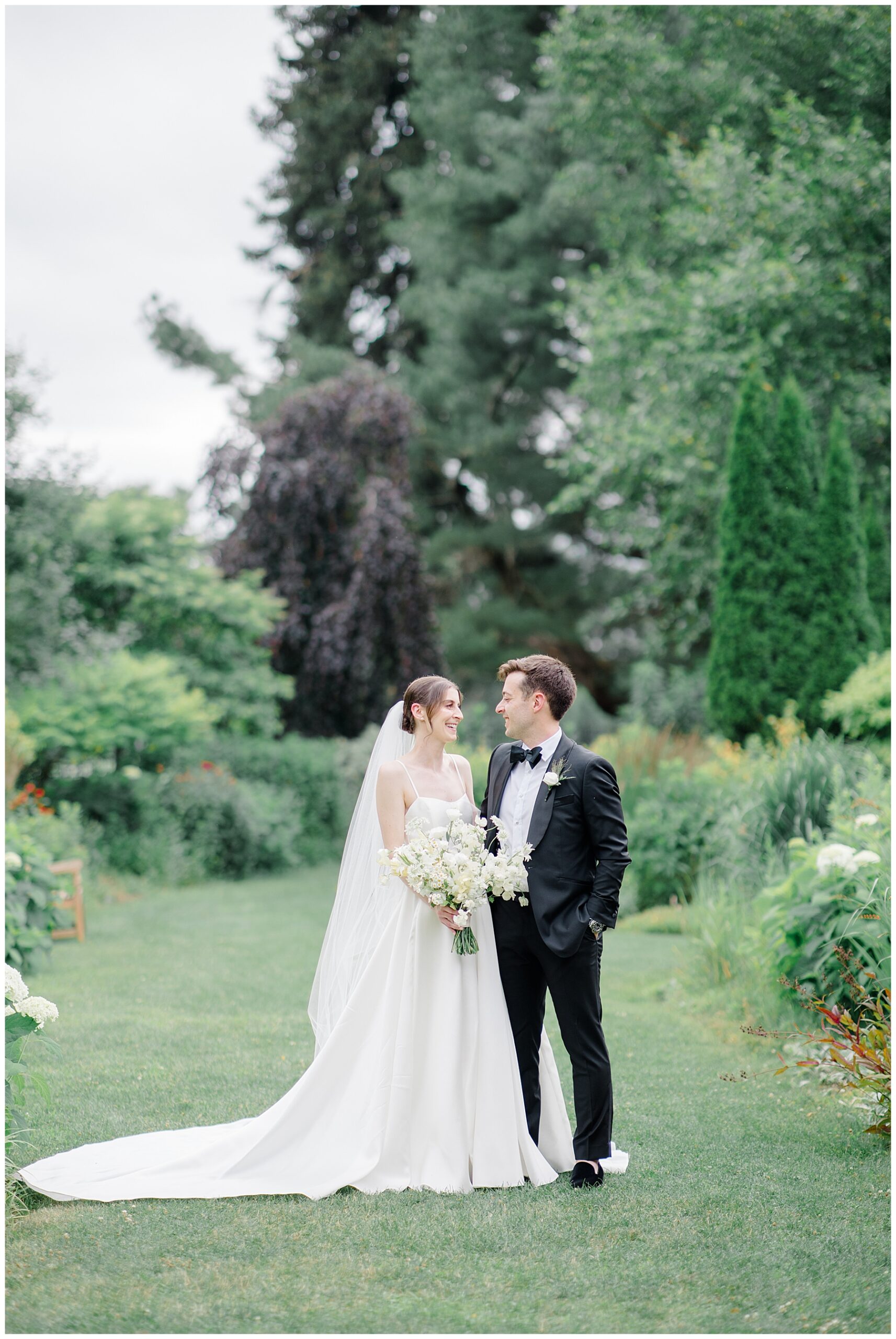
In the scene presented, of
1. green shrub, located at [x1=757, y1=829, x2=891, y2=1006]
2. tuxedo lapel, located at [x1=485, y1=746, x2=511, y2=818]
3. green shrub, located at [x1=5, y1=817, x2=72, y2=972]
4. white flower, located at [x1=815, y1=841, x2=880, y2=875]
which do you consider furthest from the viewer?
green shrub, located at [x1=5, y1=817, x2=72, y2=972]

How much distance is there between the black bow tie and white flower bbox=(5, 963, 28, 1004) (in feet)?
6.27

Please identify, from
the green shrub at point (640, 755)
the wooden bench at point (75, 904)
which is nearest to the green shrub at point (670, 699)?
the green shrub at point (640, 755)

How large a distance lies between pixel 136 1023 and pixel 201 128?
1937cm

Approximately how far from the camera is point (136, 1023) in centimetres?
621

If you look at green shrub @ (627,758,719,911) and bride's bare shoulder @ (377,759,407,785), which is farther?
green shrub @ (627,758,719,911)

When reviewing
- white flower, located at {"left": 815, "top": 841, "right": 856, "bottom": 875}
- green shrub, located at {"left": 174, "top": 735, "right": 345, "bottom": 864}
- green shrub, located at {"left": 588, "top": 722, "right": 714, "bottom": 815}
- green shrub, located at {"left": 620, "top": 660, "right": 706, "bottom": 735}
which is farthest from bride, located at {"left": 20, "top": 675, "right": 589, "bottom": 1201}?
green shrub, located at {"left": 620, "top": 660, "right": 706, "bottom": 735}

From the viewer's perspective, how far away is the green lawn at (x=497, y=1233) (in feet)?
9.76

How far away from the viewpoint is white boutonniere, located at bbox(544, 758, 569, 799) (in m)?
3.98

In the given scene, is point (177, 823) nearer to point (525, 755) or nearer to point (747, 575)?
point (747, 575)

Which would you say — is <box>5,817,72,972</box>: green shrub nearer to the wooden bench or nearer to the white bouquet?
the wooden bench

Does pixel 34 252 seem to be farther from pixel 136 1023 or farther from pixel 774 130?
pixel 136 1023

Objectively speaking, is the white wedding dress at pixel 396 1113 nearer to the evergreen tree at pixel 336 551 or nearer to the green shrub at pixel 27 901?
the green shrub at pixel 27 901

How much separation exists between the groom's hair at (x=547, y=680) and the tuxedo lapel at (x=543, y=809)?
0.51 ft

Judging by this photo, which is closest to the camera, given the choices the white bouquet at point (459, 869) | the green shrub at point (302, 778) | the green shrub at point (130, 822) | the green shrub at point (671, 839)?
the white bouquet at point (459, 869)
